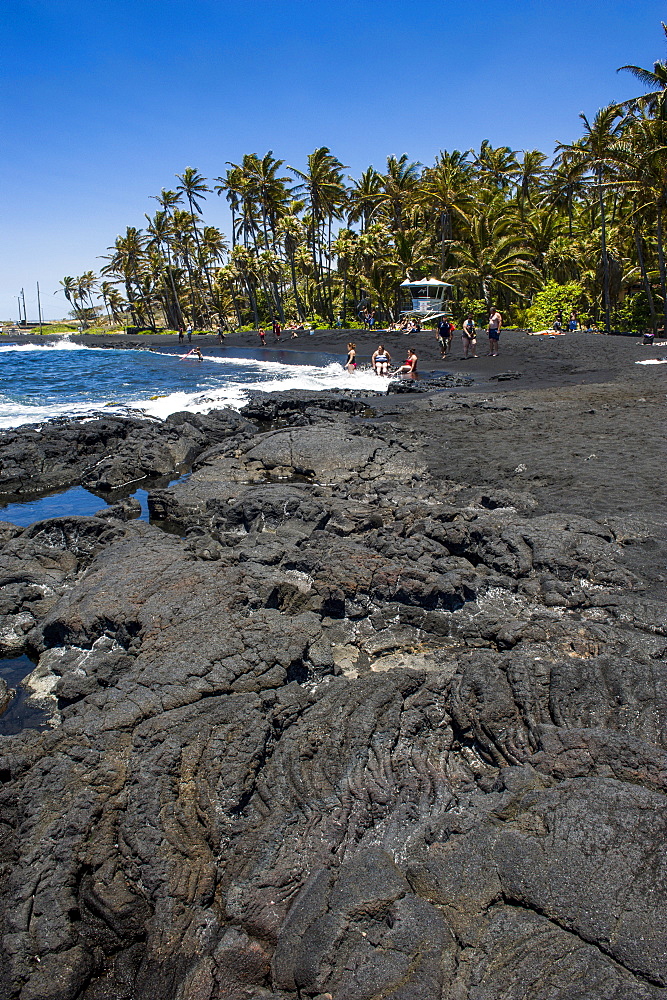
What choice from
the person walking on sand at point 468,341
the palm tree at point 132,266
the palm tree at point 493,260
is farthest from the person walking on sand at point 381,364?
the palm tree at point 132,266

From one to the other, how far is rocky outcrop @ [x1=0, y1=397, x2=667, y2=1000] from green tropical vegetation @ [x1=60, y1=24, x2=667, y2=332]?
29.7 metres

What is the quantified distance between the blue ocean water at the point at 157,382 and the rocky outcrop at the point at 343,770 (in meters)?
17.9

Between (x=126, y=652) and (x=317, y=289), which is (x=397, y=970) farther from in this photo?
(x=317, y=289)

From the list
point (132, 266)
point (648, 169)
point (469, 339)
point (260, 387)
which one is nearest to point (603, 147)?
point (648, 169)

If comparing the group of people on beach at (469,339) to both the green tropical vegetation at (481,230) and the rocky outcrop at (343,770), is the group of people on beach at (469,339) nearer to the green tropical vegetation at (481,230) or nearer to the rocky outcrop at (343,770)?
the green tropical vegetation at (481,230)

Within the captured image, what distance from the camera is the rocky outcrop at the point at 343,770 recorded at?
329 cm

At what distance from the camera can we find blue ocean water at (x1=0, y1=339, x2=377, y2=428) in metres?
26.0

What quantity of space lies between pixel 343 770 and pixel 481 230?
4218cm

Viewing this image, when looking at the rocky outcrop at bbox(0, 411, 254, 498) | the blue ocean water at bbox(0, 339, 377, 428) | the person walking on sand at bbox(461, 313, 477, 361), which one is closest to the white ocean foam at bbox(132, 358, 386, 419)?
the blue ocean water at bbox(0, 339, 377, 428)

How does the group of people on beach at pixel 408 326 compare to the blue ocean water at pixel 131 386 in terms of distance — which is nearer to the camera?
the blue ocean water at pixel 131 386

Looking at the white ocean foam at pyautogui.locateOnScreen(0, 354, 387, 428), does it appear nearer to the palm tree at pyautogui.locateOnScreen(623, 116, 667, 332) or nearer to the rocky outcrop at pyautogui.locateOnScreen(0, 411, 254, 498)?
the rocky outcrop at pyautogui.locateOnScreen(0, 411, 254, 498)

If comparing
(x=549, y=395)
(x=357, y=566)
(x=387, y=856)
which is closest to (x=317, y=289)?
(x=549, y=395)

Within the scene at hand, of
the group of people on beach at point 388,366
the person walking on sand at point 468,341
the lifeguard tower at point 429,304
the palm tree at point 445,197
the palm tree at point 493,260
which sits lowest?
the group of people on beach at point 388,366

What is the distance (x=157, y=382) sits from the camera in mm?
34375
